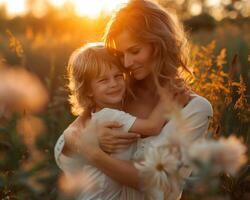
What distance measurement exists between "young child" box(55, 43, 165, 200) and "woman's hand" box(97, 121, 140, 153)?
0.15 feet

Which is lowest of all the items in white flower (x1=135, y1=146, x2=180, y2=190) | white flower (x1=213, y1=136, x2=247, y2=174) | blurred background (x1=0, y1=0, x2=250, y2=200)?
blurred background (x1=0, y1=0, x2=250, y2=200)

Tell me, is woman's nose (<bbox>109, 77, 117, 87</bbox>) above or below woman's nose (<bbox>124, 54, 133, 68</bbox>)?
below

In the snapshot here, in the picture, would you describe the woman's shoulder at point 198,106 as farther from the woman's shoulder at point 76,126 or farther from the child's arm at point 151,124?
the woman's shoulder at point 76,126

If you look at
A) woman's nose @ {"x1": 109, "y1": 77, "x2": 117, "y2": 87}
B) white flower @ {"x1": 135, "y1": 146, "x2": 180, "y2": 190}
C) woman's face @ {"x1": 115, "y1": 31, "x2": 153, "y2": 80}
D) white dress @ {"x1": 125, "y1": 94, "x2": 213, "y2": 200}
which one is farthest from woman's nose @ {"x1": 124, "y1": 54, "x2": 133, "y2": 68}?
white flower @ {"x1": 135, "y1": 146, "x2": 180, "y2": 190}

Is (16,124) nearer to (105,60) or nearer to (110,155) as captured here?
(110,155)

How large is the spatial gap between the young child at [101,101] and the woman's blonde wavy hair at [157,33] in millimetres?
161

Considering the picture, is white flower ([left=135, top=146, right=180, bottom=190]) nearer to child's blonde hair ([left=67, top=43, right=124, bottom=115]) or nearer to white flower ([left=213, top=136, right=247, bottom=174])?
white flower ([left=213, top=136, right=247, bottom=174])

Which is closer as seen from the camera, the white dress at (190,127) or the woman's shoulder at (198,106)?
the white dress at (190,127)

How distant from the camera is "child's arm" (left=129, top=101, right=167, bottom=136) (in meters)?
2.70

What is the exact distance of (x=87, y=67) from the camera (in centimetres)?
297

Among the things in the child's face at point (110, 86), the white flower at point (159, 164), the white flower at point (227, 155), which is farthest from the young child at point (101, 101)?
the white flower at point (227, 155)

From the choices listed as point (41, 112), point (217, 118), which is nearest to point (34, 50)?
point (41, 112)

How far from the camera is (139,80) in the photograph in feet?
10.5

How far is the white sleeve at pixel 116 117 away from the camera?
2.75m
